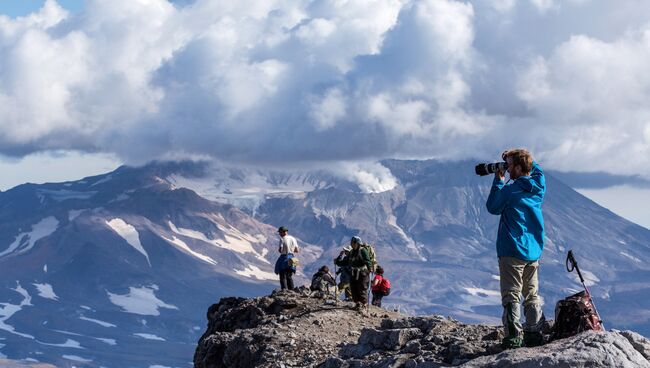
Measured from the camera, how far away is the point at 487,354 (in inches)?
644

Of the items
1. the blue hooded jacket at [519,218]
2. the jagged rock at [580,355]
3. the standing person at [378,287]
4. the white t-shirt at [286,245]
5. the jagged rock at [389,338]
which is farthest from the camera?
the white t-shirt at [286,245]

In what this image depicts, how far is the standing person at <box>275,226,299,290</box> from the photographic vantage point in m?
35.8

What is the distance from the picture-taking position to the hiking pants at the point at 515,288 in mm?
16109

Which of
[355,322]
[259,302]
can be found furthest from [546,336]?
[259,302]

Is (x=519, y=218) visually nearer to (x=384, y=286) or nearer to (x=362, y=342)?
(x=362, y=342)

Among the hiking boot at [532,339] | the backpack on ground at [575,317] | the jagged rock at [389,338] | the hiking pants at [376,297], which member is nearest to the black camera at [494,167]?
the backpack on ground at [575,317]

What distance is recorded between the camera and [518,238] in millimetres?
16125

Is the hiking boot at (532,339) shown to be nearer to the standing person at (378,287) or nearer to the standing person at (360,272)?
the standing person at (360,272)

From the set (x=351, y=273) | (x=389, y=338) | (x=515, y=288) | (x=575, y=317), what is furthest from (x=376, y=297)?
(x=515, y=288)

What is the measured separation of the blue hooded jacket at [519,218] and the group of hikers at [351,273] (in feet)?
43.5

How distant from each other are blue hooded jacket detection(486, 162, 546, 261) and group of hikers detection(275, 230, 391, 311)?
13.2m

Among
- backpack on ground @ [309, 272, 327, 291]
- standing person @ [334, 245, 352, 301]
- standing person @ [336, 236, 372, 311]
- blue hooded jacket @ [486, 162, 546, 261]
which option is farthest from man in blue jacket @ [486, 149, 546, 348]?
backpack on ground @ [309, 272, 327, 291]

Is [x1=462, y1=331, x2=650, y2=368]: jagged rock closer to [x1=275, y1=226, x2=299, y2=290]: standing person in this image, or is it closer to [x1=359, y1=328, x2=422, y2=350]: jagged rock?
[x1=359, y1=328, x2=422, y2=350]: jagged rock

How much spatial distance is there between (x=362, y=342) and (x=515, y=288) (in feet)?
17.0
